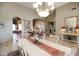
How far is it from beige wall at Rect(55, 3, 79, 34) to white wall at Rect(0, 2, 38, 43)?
47 centimetres

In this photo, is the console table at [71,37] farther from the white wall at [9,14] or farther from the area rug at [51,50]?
the white wall at [9,14]

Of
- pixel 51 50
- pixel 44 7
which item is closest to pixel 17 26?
pixel 44 7

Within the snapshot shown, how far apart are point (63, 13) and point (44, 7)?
1.40 ft

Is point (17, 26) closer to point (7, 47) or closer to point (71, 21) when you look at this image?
point (7, 47)

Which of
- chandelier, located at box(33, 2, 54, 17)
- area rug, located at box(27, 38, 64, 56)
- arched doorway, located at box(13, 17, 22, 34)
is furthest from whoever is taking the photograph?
arched doorway, located at box(13, 17, 22, 34)

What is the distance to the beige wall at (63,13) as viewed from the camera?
6.97ft

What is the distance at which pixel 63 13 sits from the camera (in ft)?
7.30

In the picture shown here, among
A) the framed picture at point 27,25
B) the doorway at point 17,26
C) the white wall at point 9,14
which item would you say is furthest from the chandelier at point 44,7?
the doorway at point 17,26

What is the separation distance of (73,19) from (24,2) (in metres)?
1.04

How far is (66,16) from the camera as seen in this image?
2186mm

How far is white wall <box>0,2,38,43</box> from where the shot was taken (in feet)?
7.19

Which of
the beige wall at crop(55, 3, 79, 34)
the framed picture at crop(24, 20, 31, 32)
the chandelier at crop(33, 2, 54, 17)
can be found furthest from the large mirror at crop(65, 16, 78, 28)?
the framed picture at crop(24, 20, 31, 32)

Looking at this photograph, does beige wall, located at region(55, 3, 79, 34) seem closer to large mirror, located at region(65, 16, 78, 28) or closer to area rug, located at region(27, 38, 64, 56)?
large mirror, located at region(65, 16, 78, 28)

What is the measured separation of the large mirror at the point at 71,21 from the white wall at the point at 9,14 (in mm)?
646
